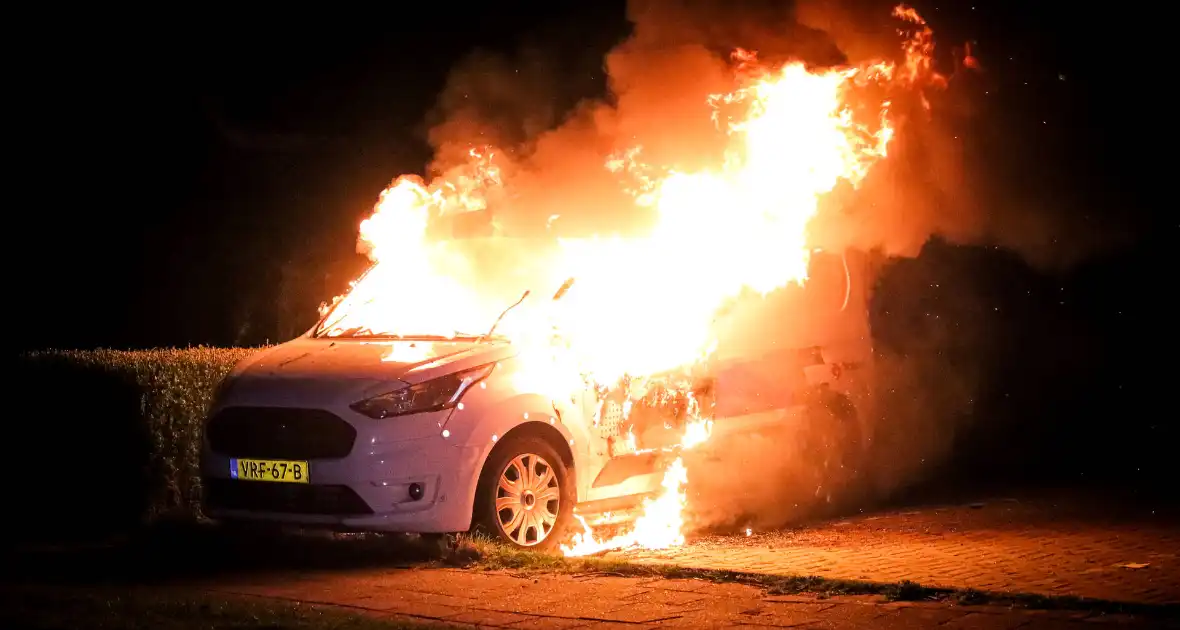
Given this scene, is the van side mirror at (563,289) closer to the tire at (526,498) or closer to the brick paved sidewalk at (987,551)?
the tire at (526,498)

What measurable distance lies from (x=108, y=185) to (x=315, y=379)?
1298 cm

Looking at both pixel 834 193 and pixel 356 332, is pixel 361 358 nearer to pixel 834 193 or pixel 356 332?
pixel 356 332

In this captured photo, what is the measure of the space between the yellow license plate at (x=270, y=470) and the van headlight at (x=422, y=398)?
0.52 meters

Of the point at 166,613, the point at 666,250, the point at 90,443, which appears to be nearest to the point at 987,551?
the point at 666,250

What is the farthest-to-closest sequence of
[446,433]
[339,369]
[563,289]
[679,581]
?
[563,289]
[339,369]
[446,433]
[679,581]

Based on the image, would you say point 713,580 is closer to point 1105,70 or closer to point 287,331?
point 287,331

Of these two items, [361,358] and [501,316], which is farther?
[501,316]

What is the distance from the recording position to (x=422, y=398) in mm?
8680

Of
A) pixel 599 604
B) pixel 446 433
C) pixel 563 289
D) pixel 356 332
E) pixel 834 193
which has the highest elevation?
pixel 834 193

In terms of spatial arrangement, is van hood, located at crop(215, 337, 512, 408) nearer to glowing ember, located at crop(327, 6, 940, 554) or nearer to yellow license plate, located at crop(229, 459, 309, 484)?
glowing ember, located at crop(327, 6, 940, 554)

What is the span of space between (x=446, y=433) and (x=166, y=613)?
6.78ft

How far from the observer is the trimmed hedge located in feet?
34.9

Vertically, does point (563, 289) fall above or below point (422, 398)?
above

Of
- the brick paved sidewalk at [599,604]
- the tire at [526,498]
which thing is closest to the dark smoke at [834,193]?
the tire at [526,498]
